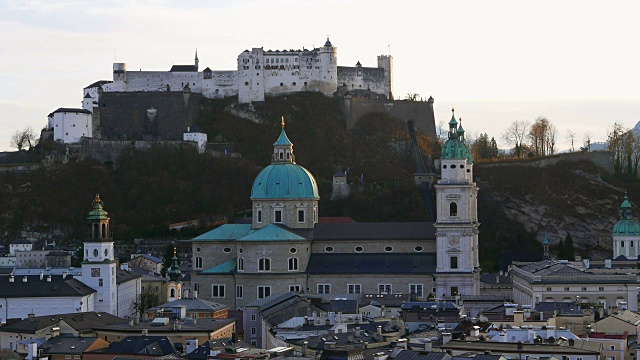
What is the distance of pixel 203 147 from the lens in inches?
5394

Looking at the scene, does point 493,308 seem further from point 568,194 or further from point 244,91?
point 244,91

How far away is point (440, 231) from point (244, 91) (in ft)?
183

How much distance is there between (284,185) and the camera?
306ft

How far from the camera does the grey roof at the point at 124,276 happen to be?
9182 centimetres

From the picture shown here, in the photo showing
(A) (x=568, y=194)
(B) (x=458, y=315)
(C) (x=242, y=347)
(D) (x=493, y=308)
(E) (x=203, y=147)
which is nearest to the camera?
(C) (x=242, y=347)

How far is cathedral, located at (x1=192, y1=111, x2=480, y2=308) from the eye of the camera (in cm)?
8875

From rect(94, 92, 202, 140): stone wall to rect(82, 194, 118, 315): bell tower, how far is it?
50835mm

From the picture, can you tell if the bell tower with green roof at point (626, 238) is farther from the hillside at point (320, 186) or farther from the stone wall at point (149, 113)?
the stone wall at point (149, 113)

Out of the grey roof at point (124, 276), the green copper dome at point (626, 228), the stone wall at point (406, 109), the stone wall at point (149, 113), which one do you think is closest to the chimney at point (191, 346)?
the grey roof at point (124, 276)

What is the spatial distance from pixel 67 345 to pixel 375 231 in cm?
3027

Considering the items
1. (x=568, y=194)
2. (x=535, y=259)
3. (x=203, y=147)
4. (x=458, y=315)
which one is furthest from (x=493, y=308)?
(x=203, y=147)

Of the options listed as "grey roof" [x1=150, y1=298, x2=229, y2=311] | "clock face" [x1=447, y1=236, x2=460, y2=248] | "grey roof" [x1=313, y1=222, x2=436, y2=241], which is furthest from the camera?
"grey roof" [x1=313, y1=222, x2=436, y2=241]

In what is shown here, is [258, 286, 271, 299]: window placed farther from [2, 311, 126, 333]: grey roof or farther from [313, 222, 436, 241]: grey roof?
[2, 311, 126, 333]: grey roof

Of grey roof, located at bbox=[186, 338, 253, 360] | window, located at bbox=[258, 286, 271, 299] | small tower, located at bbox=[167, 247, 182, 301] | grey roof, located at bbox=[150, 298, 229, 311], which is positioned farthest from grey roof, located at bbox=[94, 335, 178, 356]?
small tower, located at bbox=[167, 247, 182, 301]
